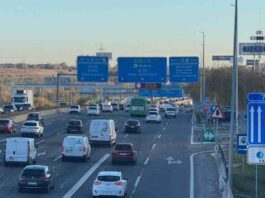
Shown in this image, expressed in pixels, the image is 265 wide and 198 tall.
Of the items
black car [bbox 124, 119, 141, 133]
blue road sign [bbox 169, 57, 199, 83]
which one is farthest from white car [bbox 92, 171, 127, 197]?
blue road sign [bbox 169, 57, 199, 83]

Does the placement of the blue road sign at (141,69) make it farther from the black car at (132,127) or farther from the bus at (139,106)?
the bus at (139,106)

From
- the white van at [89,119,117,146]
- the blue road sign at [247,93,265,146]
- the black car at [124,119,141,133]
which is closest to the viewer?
the blue road sign at [247,93,265,146]

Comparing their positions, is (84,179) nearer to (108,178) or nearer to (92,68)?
(108,178)

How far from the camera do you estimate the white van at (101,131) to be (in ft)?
178

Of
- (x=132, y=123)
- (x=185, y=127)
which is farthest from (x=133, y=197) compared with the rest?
(x=185, y=127)

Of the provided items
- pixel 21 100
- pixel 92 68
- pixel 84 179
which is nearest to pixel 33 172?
pixel 84 179

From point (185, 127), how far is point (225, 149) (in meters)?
26.0

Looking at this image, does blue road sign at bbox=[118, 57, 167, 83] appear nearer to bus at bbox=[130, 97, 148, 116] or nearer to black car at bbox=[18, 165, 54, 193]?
bus at bbox=[130, 97, 148, 116]

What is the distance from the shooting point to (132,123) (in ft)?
226

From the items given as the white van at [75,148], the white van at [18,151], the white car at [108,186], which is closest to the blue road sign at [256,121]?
the white car at [108,186]

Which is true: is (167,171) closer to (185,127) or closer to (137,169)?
(137,169)

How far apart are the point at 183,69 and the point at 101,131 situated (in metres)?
17.7

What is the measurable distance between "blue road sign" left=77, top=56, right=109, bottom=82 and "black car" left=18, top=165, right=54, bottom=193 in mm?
36929

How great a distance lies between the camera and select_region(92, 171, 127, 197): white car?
100.0 ft
